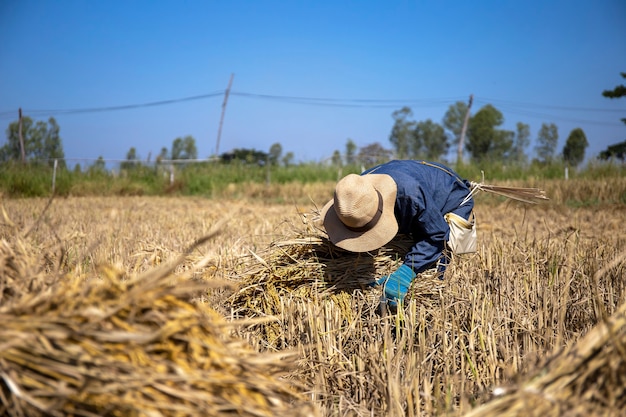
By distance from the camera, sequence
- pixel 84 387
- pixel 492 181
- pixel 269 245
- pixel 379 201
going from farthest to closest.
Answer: pixel 492 181 → pixel 269 245 → pixel 379 201 → pixel 84 387

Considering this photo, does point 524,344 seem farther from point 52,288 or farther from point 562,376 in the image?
point 52,288

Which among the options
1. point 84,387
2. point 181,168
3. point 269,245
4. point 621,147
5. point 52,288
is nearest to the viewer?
point 84,387

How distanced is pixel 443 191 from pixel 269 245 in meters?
1.26

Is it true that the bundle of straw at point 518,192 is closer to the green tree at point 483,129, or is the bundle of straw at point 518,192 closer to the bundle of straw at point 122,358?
the bundle of straw at point 122,358

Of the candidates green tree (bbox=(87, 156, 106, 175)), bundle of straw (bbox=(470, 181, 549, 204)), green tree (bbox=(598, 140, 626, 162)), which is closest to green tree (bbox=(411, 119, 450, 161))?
green tree (bbox=(598, 140, 626, 162))

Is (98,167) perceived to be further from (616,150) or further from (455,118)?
(455,118)

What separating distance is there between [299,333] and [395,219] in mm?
912

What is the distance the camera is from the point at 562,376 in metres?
1.51

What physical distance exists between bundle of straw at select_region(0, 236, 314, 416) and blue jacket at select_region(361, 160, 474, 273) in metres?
1.88

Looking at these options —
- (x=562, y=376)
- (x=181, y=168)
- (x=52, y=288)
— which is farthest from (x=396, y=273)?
(x=181, y=168)

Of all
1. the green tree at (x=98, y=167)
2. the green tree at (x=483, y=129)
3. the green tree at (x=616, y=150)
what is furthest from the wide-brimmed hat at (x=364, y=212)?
the green tree at (x=483, y=129)

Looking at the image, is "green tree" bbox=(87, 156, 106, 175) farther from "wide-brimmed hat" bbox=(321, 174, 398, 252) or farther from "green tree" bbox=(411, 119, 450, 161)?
"green tree" bbox=(411, 119, 450, 161)

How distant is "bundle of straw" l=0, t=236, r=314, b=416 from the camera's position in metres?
1.43

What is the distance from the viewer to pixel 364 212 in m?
3.26
